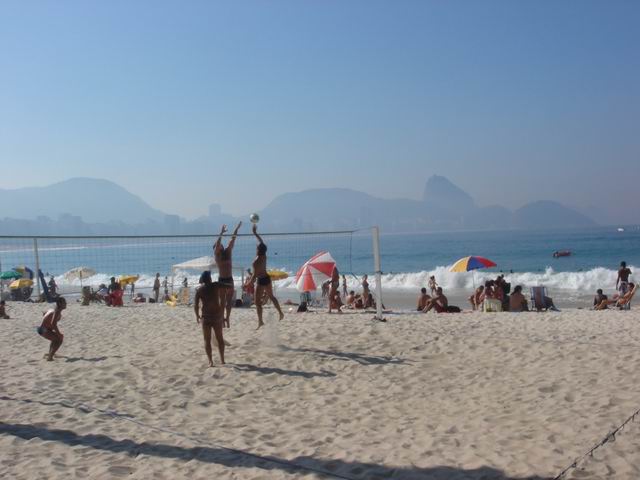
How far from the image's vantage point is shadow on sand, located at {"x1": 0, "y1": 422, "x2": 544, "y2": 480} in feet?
11.7

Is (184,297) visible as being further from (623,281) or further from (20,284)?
(623,281)

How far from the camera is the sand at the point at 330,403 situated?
12.5 feet

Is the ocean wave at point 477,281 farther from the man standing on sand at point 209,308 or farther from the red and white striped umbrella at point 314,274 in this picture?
the man standing on sand at point 209,308

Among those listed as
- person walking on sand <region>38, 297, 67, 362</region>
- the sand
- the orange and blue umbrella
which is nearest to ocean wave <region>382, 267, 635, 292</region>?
the orange and blue umbrella

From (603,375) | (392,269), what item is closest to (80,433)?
(603,375)

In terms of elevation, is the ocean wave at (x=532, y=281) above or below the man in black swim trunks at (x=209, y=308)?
below

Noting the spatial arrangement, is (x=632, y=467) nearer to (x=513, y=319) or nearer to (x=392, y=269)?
(x=513, y=319)

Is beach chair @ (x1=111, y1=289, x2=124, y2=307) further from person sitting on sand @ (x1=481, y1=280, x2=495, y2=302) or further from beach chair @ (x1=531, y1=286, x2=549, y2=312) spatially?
beach chair @ (x1=531, y1=286, x2=549, y2=312)

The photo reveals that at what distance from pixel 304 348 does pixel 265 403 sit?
6.44ft

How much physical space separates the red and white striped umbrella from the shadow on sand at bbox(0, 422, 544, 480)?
8.81 m

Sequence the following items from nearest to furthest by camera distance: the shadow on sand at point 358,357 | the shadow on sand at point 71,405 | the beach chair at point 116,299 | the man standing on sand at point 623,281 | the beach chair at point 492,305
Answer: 1. the shadow on sand at point 71,405
2. the shadow on sand at point 358,357
3. the beach chair at point 492,305
4. the man standing on sand at point 623,281
5. the beach chair at point 116,299

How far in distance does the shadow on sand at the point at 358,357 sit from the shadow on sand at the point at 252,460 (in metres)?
2.84

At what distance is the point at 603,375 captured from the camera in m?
5.77

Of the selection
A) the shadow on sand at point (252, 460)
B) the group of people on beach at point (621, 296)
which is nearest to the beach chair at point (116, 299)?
the shadow on sand at point (252, 460)
